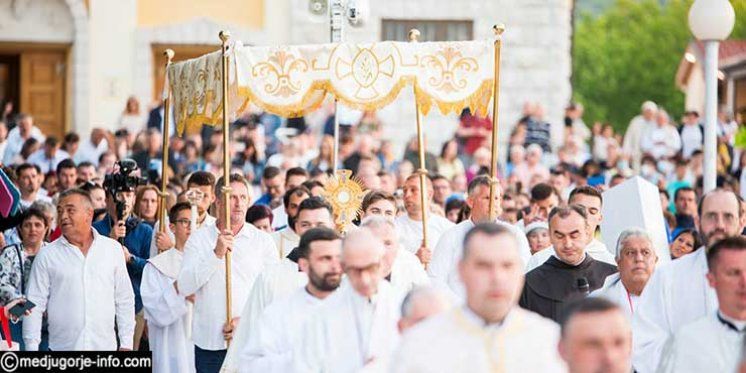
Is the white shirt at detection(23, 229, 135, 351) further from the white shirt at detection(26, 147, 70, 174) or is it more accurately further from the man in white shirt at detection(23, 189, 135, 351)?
the white shirt at detection(26, 147, 70, 174)

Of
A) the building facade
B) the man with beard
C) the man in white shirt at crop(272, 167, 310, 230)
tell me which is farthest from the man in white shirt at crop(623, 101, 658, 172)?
the man with beard

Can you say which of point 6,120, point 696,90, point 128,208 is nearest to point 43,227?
point 128,208

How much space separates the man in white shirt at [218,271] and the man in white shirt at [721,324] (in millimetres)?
4733

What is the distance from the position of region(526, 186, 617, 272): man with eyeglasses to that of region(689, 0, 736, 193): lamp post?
7.34 feet

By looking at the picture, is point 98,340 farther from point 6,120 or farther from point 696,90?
point 696,90

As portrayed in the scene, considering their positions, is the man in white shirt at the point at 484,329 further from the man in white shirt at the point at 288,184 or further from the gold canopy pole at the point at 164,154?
the man in white shirt at the point at 288,184

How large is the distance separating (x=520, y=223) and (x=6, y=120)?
1159cm

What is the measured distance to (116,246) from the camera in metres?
13.4

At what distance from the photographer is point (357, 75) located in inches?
524

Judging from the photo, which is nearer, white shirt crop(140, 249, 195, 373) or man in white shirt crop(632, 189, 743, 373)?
man in white shirt crop(632, 189, 743, 373)

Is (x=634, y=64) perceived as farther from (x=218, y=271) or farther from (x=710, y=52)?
(x=218, y=271)

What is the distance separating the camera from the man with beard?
30.8 feet

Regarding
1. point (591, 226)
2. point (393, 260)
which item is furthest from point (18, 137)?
point (393, 260)

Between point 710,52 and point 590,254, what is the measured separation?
3.80 metres
